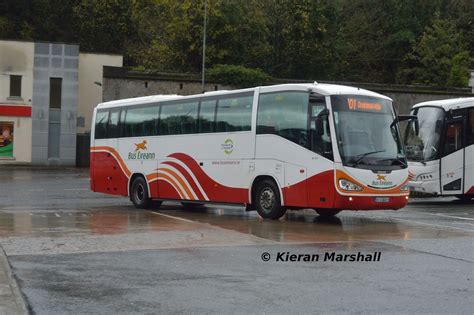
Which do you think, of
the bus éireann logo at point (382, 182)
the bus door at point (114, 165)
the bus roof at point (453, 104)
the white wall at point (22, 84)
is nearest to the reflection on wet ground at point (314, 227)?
the bus éireann logo at point (382, 182)

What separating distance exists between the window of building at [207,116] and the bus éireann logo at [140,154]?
8.13ft

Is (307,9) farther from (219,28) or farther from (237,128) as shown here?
(237,128)

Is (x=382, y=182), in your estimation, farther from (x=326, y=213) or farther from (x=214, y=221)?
(x=214, y=221)

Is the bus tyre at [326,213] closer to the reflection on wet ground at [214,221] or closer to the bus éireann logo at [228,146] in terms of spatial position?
the reflection on wet ground at [214,221]

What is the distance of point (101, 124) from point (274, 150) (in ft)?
Result: 29.1

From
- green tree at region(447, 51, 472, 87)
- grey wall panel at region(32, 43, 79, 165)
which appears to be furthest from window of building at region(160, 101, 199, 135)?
green tree at region(447, 51, 472, 87)

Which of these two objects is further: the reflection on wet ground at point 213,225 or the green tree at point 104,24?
the green tree at point 104,24

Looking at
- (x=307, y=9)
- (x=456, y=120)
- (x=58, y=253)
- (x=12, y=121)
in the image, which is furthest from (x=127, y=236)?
(x=307, y=9)

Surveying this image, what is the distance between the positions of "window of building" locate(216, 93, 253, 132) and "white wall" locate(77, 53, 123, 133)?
35.9 metres

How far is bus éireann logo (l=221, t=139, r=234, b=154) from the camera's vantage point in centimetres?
1991

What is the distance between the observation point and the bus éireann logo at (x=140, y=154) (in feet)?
75.5

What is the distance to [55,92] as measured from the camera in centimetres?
5291

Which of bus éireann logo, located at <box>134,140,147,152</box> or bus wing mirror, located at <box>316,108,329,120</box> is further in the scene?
bus éireann logo, located at <box>134,140,147,152</box>

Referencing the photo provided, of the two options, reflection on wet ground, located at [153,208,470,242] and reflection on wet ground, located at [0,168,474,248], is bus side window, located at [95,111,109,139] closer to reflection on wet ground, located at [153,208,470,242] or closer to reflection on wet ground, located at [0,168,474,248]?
reflection on wet ground, located at [0,168,474,248]
